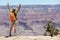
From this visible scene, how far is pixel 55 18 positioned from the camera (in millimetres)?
37281

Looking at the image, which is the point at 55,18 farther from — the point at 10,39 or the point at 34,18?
the point at 10,39

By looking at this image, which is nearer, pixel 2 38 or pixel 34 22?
pixel 2 38

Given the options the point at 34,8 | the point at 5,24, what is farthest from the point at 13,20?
the point at 34,8

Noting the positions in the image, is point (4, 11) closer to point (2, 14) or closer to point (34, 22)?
point (2, 14)

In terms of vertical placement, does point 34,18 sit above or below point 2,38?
below

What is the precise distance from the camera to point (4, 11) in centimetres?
3866

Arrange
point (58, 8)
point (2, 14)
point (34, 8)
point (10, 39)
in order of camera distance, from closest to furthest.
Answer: point (10, 39)
point (2, 14)
point (58, 8)
point (34, 8)

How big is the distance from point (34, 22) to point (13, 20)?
23158 millimetres

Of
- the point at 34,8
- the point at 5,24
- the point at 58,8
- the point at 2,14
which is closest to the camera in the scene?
the point at 5,24

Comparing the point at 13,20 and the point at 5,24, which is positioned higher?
the point at 13,20

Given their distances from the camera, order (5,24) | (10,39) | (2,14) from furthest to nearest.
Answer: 1. (2,14)
2. (5,24)
3. (10,39)

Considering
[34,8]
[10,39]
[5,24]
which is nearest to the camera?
[10,39]

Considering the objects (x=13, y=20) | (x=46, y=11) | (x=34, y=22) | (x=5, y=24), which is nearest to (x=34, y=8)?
(x=46, y=11)

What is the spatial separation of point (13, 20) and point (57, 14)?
2324 cm
